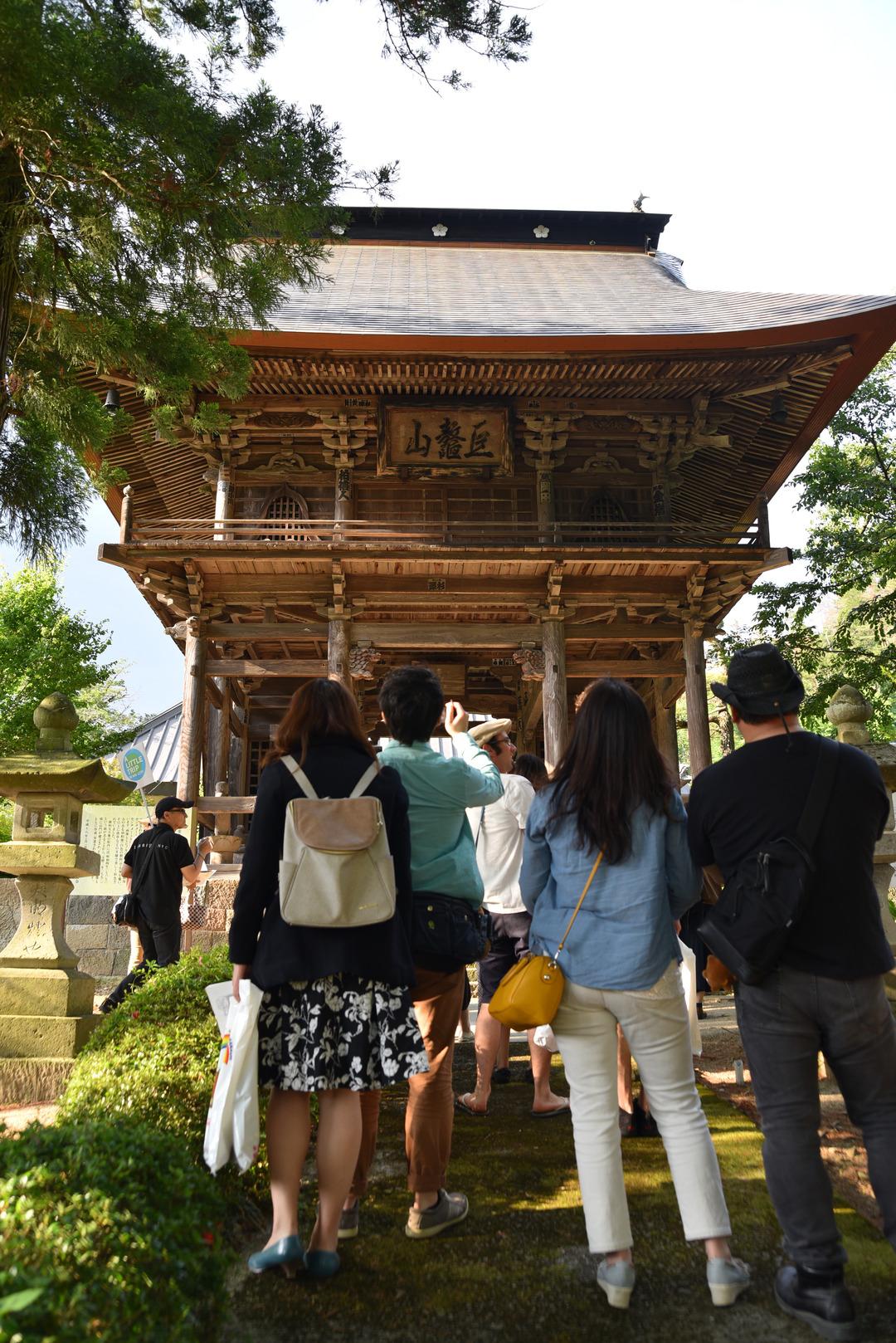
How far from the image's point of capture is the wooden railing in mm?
11992

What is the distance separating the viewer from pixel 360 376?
11906mm

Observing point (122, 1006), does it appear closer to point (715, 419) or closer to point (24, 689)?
point (715, 419)

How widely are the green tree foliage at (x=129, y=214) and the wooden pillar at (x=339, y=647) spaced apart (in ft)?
24.7

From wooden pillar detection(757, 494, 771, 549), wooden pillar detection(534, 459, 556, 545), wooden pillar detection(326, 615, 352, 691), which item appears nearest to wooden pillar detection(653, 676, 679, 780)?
wooden pillar detection(757, 494, 771, 549)

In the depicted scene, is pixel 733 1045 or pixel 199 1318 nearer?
pixel 199 1318

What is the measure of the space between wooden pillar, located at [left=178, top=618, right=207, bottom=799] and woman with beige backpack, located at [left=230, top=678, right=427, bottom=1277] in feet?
29.7

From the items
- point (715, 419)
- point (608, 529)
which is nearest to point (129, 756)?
point (608, 529)

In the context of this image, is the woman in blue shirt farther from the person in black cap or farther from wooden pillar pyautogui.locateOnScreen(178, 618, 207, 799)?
wooden pillar pyautogui.locateOnScreen(178, 618, 207, 799)

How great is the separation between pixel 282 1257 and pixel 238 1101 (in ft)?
1.44

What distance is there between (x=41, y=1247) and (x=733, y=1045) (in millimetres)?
5334

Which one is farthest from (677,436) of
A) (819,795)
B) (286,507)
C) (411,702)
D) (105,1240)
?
(105,1240)

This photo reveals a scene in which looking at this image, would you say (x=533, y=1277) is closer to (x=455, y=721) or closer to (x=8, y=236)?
(x=455, y=721)

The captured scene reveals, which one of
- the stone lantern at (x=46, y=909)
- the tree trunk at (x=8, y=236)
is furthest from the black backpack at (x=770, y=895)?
the stone lantern at (x=46, y=909)

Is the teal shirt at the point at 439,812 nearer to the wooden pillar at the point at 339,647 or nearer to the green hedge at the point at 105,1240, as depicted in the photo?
the green hedge at the point at 105,1240
